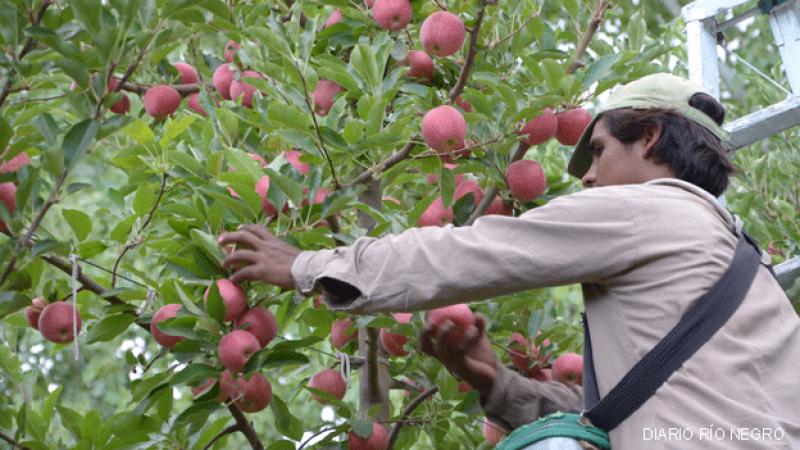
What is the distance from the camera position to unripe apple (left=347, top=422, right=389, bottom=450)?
216 centimetres

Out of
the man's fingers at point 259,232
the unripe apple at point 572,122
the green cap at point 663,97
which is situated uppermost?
the green cap at point 663,97

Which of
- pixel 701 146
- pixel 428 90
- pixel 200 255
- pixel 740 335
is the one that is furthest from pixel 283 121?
pixel 740 335

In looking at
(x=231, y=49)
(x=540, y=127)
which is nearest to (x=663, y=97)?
(x=540, y=127)

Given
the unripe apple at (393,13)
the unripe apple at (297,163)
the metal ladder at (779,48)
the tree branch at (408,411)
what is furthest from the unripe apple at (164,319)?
the metal ladder at (779,48)

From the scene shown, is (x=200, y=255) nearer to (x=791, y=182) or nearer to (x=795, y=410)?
(x=795, y=410)

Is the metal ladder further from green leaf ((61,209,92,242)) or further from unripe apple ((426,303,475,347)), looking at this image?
green leaf ((61,209,92,242))

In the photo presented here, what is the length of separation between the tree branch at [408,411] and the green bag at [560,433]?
71 centimetres

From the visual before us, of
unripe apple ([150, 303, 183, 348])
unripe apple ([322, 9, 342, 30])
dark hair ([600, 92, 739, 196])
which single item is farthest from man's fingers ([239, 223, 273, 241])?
unripe apple ([322, 9, 342, 30])

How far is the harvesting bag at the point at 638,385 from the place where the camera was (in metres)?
1.55

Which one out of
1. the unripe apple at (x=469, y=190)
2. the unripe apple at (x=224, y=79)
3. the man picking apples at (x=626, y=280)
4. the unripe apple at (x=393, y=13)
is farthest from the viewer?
the unripe apple at (x=224, y=79)

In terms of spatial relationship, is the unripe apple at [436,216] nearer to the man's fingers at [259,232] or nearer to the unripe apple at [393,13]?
the unripe apple at [393,13]

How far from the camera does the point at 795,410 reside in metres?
1.58

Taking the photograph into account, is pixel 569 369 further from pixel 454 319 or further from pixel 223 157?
pixel 223 157

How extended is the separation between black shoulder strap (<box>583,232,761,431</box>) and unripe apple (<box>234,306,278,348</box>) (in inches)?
22.8
